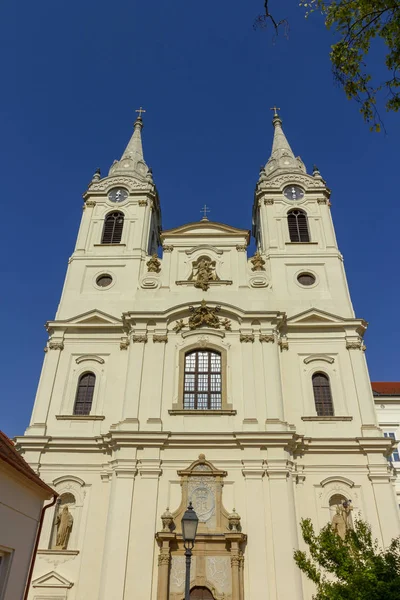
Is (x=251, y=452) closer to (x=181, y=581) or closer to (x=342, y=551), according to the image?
(x=181, y=581)

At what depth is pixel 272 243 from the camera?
84.3 feet

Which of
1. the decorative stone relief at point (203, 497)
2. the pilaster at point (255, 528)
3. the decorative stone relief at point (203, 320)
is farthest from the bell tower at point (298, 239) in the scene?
the decorative stone relief at point (203, 497)

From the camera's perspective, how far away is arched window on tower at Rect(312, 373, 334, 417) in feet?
66.0

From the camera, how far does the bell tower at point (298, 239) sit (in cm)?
2345

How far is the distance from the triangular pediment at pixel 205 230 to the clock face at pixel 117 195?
4.68 m

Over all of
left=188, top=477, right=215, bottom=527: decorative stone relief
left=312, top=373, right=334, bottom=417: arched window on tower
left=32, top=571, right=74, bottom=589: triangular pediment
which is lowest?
left=32, top=571, right=74, bottom=589: triangular pediment

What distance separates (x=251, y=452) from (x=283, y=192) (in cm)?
1545

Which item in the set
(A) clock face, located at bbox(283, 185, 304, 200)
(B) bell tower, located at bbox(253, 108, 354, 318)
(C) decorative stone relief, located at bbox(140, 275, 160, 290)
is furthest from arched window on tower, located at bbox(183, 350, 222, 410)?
(A) clock face, located at bbox(283, 185, 304, 200)

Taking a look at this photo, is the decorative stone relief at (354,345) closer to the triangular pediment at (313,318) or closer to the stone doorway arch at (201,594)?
the triangular pediment at (313,318)

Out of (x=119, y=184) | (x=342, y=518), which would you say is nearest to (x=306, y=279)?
(x=342, y=518)

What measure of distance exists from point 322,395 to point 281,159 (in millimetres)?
16784

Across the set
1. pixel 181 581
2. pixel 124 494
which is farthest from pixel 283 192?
pixel 181 581

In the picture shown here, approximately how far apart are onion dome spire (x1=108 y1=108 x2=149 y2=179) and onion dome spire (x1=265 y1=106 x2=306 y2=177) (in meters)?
7.88

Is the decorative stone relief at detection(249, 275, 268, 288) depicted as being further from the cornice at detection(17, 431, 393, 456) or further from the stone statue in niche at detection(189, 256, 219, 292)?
the cornice at detection(17, 431, 393, 456)
